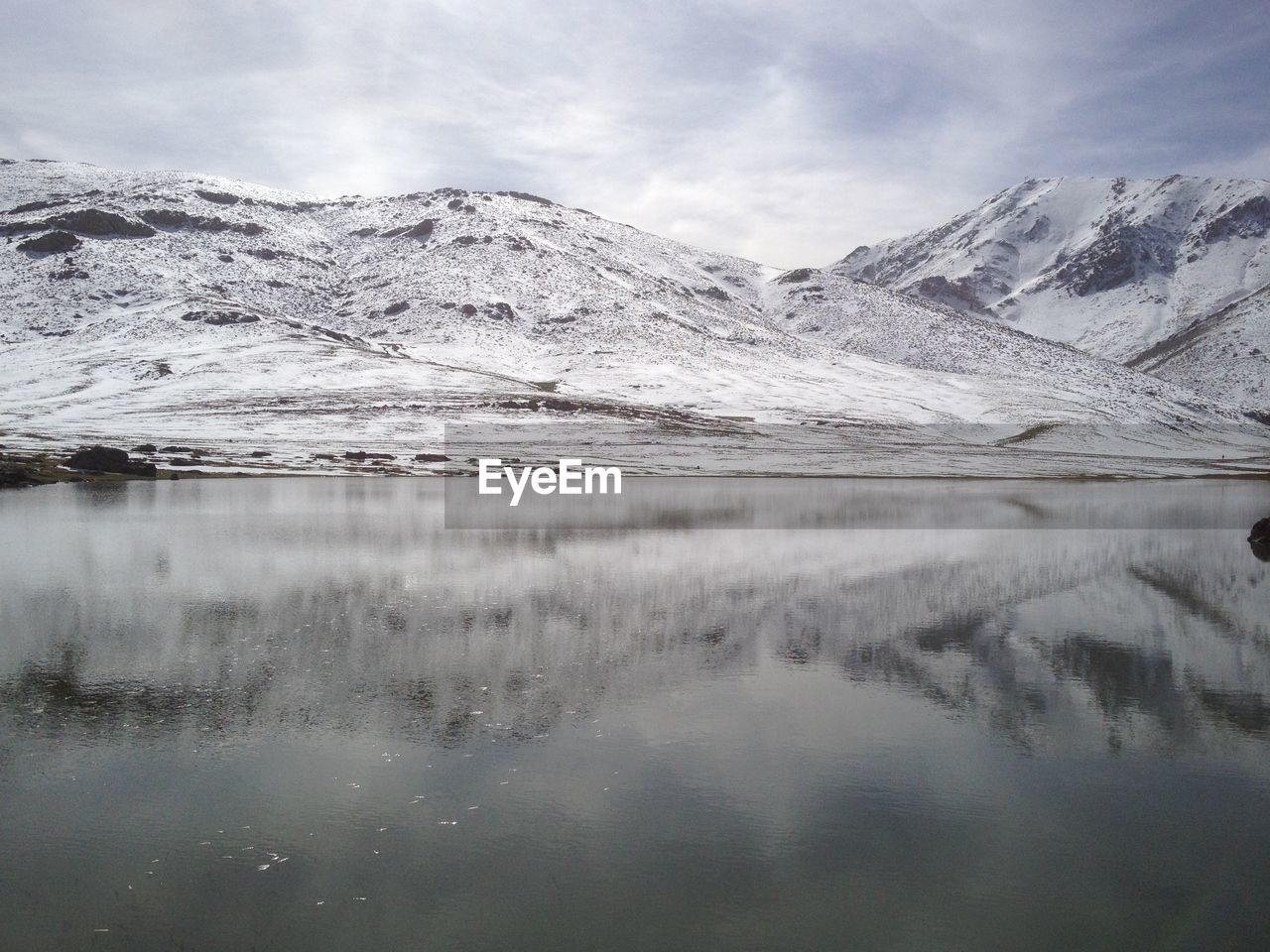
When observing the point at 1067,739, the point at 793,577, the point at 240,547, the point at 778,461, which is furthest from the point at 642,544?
the point at 778,461

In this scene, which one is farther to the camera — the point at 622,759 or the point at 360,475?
the point at 360,475

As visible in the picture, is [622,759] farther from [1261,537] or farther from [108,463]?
[108,463]

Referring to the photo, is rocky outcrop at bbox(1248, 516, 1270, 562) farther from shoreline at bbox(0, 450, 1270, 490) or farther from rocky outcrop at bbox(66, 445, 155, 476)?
rocky outcrop at bbox(66, 445, 155, 476)

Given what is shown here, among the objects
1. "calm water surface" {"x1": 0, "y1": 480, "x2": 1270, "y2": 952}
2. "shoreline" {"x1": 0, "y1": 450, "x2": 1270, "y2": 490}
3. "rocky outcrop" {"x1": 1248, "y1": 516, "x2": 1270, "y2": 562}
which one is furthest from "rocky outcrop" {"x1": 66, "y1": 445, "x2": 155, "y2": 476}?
"rocky outcrop" {"x1": 1248, "y1": 516, "x2": 1270, "y2": 562}

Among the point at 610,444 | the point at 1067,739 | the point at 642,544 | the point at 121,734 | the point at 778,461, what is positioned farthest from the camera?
the point at 610,444

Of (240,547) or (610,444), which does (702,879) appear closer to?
(240,547)

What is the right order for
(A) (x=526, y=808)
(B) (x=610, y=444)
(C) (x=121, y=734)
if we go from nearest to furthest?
(A) (x=526, y=808)
(C) (x=121, y=734)
(B) (x=610, y=444)

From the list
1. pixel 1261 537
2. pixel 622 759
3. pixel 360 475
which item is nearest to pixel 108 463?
pixel 360 475

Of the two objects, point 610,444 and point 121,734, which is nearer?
point 121,734

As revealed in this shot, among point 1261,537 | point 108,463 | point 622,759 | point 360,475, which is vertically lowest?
point 622,759
